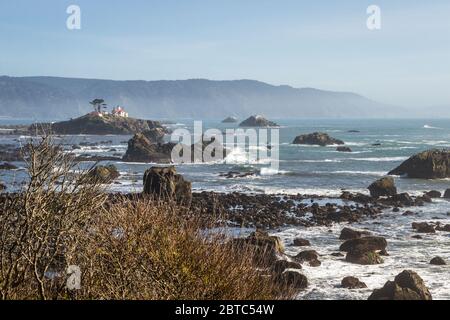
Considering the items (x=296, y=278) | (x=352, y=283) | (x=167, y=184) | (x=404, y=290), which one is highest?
(x=167, y=184)

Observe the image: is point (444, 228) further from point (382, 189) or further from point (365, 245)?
point (382, 189)

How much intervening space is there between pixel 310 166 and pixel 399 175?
43.5ft

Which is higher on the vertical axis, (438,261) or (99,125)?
(99,125)

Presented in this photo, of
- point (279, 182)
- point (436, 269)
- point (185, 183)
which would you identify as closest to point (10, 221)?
point (436, 269)

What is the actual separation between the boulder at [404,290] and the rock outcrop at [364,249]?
512cm

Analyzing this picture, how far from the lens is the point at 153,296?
1051 cm

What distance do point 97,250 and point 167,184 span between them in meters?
32.6

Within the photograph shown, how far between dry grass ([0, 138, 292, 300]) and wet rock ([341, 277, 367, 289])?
1020 cm

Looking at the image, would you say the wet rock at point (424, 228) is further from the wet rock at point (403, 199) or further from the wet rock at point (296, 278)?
the wet rock at point (296, 278)

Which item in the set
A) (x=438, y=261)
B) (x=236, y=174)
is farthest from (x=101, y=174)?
(x=236, y=174)

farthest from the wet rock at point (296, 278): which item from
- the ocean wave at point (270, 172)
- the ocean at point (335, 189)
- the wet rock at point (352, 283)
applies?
the ocean wave at point (270, 172)

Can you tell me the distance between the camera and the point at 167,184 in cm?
4344

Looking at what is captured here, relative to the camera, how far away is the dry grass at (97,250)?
9727 millimetres
